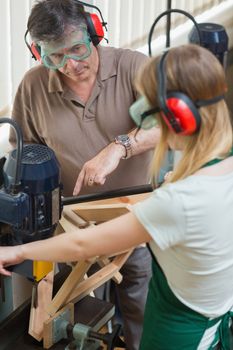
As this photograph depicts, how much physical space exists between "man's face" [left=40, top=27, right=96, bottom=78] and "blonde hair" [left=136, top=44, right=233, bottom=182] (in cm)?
54

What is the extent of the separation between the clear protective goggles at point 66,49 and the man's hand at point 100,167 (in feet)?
0.93

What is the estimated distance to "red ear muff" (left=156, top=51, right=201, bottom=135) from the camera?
1006mm

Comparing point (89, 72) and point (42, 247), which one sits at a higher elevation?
point (89, 72)

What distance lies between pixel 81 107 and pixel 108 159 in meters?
0.23

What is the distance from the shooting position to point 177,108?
39.5 inches

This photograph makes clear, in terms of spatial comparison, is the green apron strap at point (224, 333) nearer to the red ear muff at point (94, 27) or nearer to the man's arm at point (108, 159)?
the man's arm at point (108, 159)

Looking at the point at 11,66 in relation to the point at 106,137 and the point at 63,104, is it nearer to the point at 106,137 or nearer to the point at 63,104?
the point at 63,104

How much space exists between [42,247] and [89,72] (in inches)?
28.5

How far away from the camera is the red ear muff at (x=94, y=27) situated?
5.24ft

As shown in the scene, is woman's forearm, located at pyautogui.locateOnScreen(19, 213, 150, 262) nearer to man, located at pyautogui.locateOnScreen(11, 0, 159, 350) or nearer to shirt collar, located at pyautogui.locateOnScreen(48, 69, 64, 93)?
man, located at pyautogui.locateOnScreen(11, 0, 159, 350)

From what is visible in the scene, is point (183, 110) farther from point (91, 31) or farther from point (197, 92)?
point (91, 31)

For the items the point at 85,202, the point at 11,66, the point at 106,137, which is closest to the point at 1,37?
the point at 11,66

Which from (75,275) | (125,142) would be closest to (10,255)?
(75,275)

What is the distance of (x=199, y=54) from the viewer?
1.06 m
